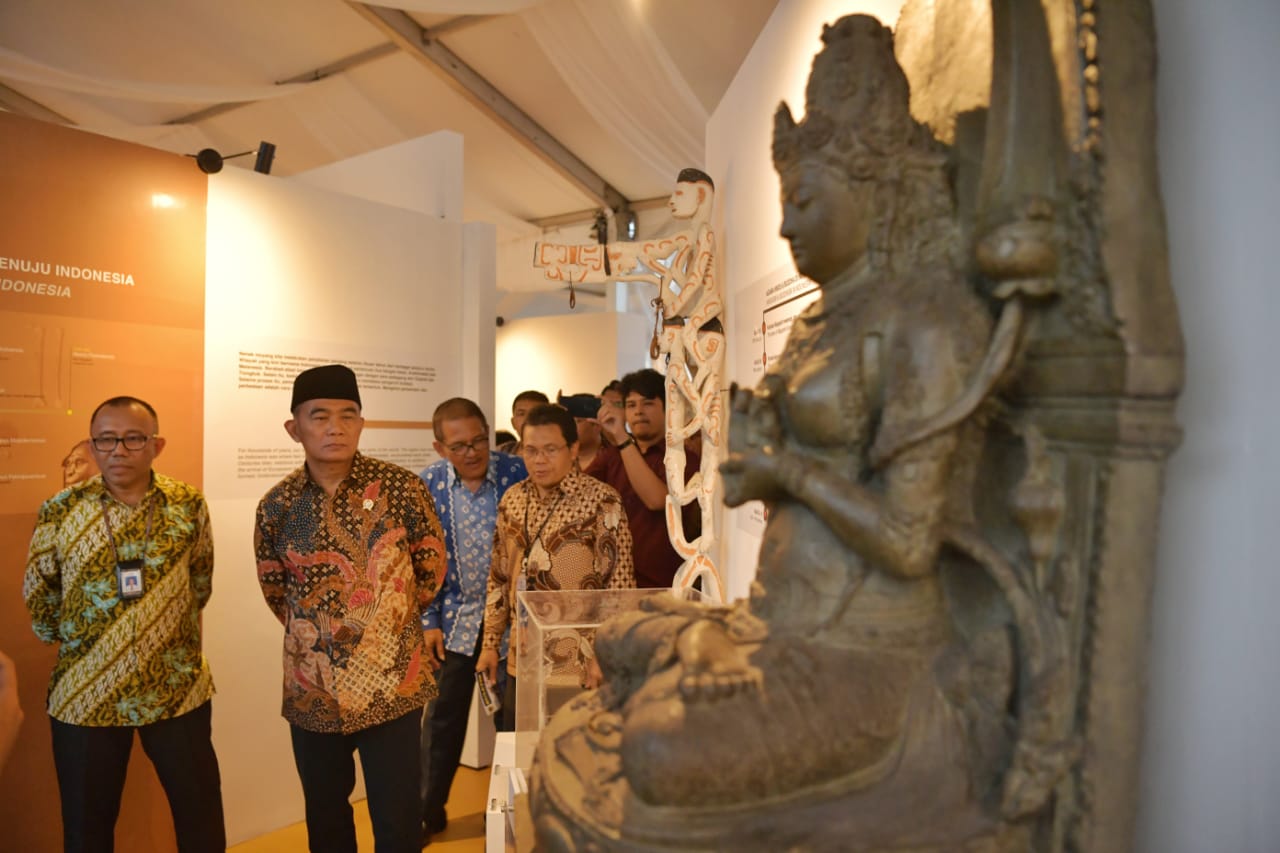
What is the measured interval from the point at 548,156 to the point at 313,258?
3749mm

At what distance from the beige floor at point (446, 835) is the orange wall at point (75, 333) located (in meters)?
0.44

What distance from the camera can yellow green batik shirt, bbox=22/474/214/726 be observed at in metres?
2.61

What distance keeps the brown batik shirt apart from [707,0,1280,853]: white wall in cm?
188

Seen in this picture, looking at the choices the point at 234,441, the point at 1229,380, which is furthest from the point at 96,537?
the point at 1229,380

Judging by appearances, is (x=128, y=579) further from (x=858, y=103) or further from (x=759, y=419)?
(x=858, y=103)

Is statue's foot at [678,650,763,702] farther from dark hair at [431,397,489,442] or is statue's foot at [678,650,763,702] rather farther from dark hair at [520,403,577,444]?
dark hair at [431,397,489,442]

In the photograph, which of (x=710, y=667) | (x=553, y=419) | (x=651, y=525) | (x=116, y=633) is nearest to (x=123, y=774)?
(x=116, y=633)

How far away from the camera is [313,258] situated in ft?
13.4

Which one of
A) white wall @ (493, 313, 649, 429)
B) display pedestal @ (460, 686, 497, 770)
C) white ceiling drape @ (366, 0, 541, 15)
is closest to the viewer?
white ceiling drape @ (366, 0, 541, 15)

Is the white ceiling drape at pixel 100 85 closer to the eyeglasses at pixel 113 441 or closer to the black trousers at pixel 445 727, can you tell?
the eyeglasses at pixel 113 441

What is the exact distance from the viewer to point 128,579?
2656 millimetres

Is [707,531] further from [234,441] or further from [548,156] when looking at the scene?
[548,156]

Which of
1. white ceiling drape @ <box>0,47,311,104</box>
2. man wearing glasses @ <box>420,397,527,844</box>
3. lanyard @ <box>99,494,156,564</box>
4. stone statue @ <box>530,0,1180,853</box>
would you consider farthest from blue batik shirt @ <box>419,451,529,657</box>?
white ceiling drape @ <box>0,47,311,104</box>

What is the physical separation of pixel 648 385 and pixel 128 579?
2366 mm
